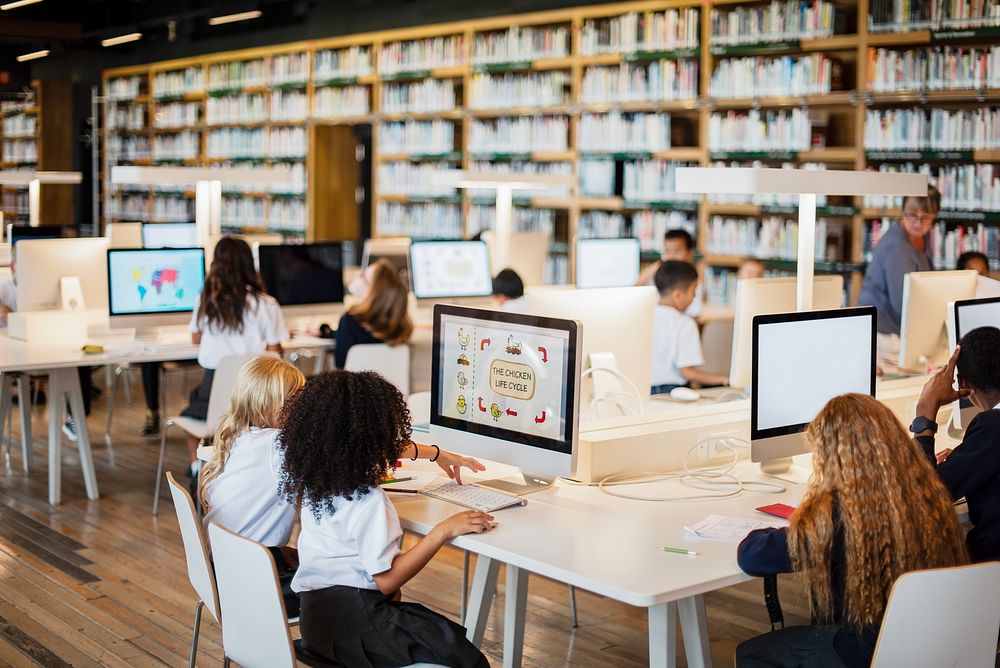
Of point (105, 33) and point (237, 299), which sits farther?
point (105, 33)

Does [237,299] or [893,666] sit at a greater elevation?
[237,299]

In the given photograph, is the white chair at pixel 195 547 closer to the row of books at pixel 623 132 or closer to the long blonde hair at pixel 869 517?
the long blonde hair at pixel 869 517

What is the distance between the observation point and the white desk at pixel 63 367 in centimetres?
477

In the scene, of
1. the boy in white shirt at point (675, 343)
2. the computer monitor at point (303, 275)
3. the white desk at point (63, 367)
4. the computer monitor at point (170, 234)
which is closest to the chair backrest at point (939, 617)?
the boy in white shirt at point (675, 343)

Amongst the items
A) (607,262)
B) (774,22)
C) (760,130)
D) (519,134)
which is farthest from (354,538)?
(519,134)

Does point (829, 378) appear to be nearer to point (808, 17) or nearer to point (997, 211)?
point (997, 211)

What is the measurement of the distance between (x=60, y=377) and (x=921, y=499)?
150 inches

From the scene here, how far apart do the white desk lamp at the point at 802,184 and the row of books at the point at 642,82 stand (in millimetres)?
4047

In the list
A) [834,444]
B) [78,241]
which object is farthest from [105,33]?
[834,444]

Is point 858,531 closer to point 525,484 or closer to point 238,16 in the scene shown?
point 525,484

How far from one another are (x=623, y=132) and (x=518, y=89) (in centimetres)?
107

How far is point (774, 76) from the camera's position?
702cm

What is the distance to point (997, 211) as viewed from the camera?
6.19 metres

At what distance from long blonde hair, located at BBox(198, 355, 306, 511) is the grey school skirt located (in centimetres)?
48
